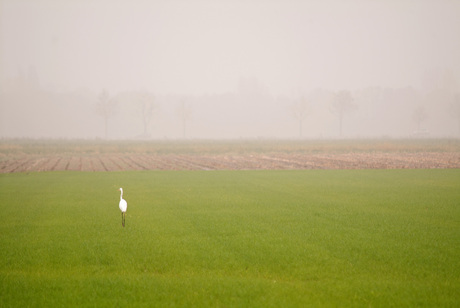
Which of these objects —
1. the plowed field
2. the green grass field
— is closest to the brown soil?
the plowed field

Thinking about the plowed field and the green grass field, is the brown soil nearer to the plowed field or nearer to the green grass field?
the plowed field

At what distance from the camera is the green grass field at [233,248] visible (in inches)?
333

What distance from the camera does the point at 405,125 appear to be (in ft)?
574

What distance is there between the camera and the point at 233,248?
1172 cm

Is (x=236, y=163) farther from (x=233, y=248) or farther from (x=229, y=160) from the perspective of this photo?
(x=233, y=248)

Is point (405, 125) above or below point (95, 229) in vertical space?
above

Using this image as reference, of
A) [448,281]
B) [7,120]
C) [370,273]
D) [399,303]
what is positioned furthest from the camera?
[7,120]

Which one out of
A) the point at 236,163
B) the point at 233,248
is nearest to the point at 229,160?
the point at 236,163

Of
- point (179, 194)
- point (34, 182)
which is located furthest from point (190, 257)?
point (34, 182)

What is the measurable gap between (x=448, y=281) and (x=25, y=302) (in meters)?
9.48

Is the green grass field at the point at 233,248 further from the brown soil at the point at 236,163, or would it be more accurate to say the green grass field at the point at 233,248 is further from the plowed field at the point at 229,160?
the plowed field at the point at 229,160

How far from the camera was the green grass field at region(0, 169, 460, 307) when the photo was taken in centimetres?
845

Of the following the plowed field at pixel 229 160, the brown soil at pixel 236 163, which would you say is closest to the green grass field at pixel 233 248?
the brown soil at pixel 236 163

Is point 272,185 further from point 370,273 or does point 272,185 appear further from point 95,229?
point 370,273
